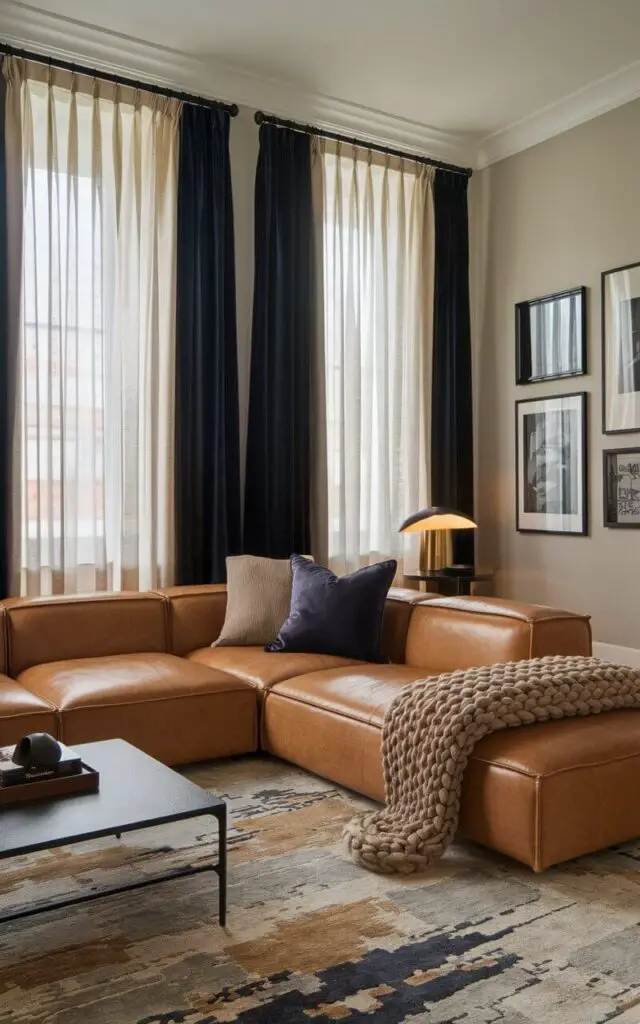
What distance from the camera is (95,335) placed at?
4398 millimetres

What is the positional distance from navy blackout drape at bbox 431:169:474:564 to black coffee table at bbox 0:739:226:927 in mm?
3558

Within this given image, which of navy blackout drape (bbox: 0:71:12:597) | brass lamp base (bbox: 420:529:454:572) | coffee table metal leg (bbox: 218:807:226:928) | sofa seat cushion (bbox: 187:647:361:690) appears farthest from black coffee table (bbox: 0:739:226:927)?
brass lamp base (bbox: 420:529:454:572)

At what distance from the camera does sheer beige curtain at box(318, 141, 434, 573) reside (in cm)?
518

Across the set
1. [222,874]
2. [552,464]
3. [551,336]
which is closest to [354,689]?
[222,874]

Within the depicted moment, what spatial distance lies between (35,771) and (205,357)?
9.29 feet

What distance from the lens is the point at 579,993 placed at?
1861 millimetres

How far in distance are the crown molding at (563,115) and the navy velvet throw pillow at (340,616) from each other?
2.84 meters

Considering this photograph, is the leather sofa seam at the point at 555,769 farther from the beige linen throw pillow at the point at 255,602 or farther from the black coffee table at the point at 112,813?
the beige linen throw pillow at the point at 255,602

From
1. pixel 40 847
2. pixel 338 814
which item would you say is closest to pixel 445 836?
pixel 338 814

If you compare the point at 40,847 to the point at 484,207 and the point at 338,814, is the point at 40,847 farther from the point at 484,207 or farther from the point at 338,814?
the point at 484,207

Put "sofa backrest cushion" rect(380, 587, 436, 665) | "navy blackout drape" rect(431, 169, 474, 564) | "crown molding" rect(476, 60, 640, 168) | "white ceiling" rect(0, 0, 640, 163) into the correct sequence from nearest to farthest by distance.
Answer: "sofa backrest cushion" rect(380, 587, 436, 665) → "white ceiling" rect(0, 0, 640, 163) → "crown molding" rect(476, 60, 640, 168) → "navy blackout drape" rect(431, 169, 474, 564)

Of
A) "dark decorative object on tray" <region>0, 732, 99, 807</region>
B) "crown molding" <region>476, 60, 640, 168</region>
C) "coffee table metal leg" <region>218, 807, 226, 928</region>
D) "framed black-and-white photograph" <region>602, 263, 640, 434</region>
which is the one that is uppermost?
"crown molding" <region>476, 60, 640, 168</region>

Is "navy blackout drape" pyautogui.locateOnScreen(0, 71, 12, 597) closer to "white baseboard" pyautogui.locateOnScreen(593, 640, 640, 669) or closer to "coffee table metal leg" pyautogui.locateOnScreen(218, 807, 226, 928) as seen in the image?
"coffee table metal leg" pyautogui.locateOnScreen(218, 807, 226, 928)

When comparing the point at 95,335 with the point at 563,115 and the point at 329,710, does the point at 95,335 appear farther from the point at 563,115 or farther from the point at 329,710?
the point at 563,115
